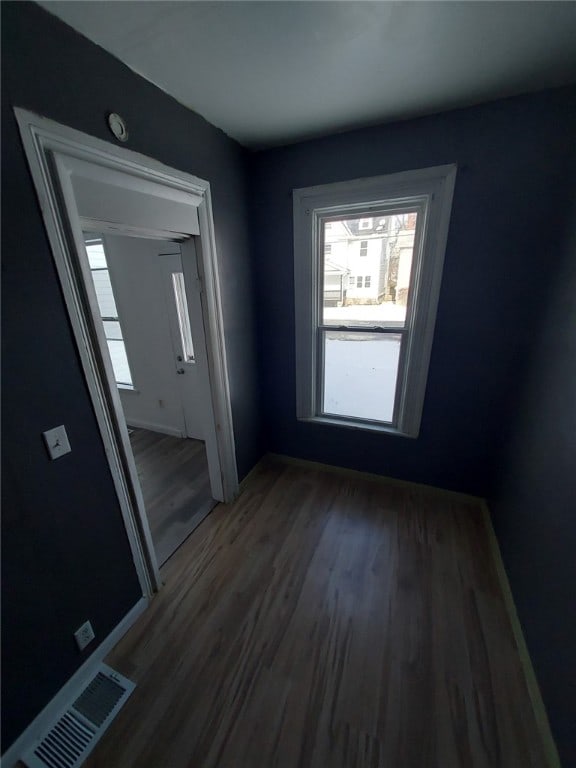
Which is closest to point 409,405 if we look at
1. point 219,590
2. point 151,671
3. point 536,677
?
point 536,677

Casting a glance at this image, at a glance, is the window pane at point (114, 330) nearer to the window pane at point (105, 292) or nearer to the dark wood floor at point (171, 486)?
the window pane at point (105, 292)

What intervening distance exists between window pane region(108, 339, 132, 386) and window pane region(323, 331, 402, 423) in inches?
96.5

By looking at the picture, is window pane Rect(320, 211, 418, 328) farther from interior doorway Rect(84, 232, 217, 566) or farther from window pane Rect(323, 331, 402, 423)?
interior doorway Rect(84, 232, 217, 566)

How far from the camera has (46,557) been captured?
1110mm

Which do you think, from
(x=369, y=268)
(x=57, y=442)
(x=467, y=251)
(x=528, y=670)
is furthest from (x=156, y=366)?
(x=528, y=670)

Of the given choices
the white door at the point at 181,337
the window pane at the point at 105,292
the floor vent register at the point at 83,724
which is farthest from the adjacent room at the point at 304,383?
the window pane at the point at 105,292

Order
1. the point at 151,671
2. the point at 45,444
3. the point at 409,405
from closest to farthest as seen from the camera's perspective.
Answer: the point at 45,444 < the point at 151,671 < the point at 409,405

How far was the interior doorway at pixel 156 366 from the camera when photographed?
2492 millimetres

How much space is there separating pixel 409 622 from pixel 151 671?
129 centimetres

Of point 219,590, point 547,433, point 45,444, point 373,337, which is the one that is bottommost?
point 219,590

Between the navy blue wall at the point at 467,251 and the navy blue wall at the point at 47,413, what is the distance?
39.0 inches

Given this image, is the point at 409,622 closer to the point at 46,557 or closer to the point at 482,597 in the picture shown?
the point at 482,597

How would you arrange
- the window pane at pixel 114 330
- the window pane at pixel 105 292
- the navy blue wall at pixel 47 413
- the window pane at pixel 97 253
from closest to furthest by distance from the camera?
the navy blue wall at pixel 47 413, the window pane at pixel 97 253, the window pane at pixel 105 292, the window pane at pixel 114 330

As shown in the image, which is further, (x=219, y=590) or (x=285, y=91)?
(x=219, y=590)
